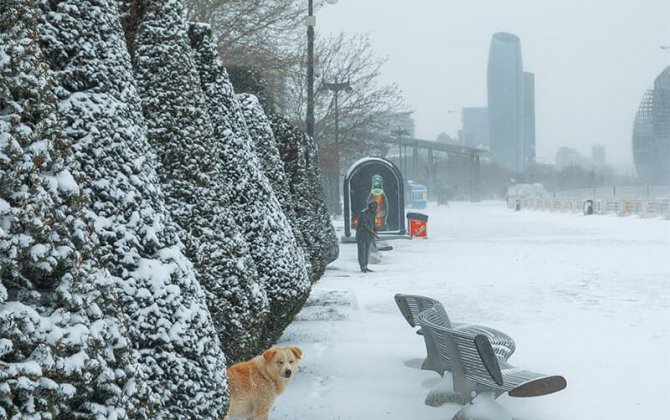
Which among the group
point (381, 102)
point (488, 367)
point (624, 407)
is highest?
point (381, 102)

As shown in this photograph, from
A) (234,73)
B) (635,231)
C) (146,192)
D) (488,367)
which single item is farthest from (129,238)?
(635,231)

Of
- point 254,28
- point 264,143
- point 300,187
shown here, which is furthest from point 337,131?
point 264,143

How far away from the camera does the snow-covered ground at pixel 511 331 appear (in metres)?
6.39

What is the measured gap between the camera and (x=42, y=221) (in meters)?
2.26

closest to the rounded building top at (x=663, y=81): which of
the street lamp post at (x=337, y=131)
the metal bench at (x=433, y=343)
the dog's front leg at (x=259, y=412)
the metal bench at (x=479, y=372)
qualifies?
the street lamp post at (x=337, y=131)

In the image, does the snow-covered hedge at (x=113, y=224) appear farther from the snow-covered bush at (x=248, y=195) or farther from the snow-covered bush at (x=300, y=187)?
the snow-covered bush at (x=300, y=187)

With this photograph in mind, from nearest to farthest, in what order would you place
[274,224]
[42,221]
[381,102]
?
[42,221] < [274,224] < [381,102]

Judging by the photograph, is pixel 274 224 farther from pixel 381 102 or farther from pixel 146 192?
pixel 381 102

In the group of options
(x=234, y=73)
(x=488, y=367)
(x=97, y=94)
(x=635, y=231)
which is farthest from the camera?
(x=635, y=231)

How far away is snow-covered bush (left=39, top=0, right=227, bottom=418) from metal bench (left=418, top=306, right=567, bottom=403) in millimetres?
2433

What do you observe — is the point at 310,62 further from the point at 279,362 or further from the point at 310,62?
the point at 279,362

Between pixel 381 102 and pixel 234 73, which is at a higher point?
pixel 381 102

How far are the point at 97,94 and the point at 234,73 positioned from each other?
9282 millimetres

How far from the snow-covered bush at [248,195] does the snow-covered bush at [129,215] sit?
2.81 metres
